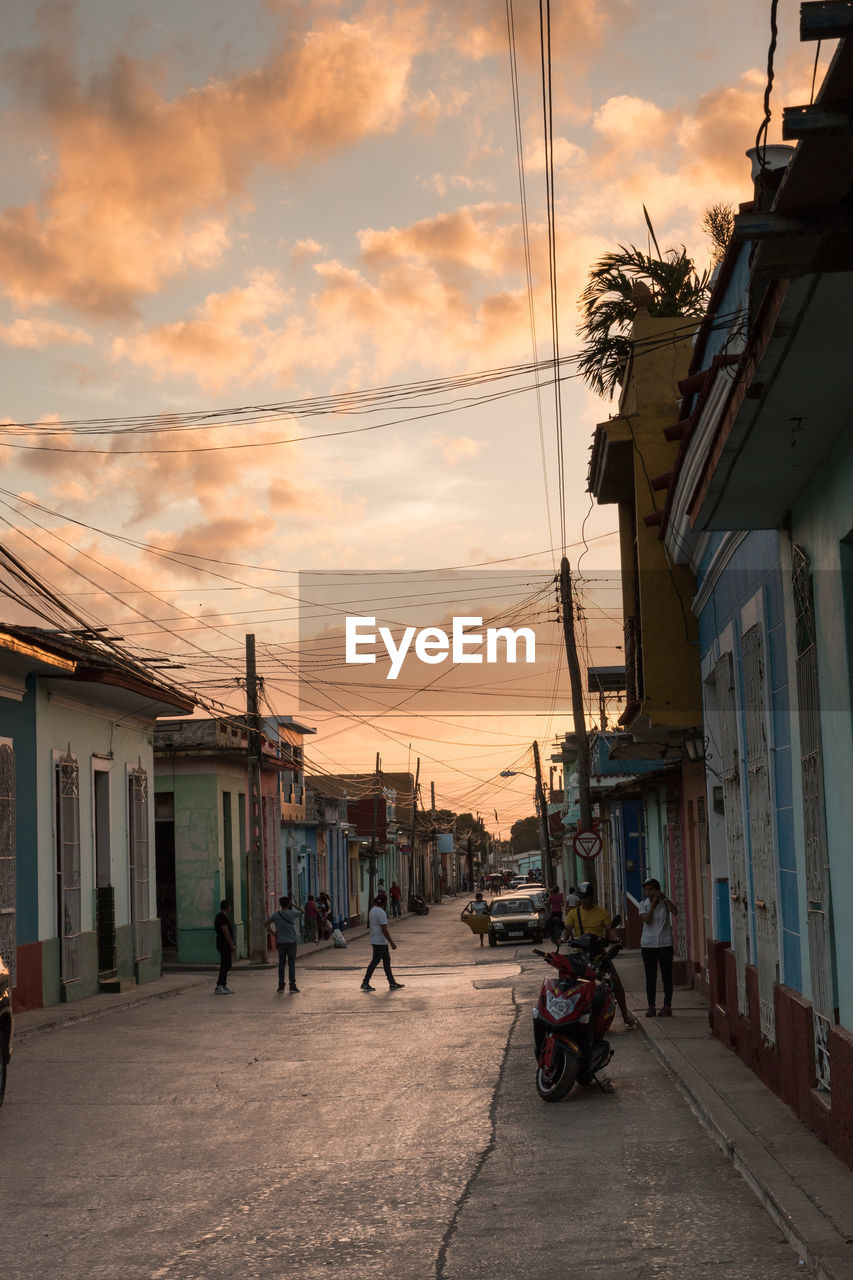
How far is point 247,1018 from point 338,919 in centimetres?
4040

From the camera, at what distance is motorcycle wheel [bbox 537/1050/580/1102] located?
1132 cm

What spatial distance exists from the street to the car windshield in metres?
25.8

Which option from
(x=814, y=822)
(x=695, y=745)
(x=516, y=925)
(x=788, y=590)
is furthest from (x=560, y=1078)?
(x=516, y=925)

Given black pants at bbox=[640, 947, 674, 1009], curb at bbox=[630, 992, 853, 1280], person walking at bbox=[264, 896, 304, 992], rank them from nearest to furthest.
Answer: curb at bbox=[630, 992, 853, 1280], black pants at bbox=[640, 947, 674, 1009], person walking at bbox=[264, 896, 304, 992]

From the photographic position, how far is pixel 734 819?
13453mm

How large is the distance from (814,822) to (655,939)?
8582 millimetres

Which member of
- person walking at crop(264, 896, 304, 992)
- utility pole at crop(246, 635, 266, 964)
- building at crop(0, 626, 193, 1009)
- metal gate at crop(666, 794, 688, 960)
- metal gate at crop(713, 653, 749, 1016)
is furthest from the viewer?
utility pole at crop(246, 635, 266, 964)

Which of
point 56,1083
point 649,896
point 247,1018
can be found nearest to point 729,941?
point 649,896

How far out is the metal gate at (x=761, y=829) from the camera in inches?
438

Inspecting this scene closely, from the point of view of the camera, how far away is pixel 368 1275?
21.2 ft

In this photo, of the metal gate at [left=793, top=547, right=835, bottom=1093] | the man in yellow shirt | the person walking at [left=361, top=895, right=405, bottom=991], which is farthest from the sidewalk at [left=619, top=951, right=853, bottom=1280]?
the person walking at [left=361, top=895, right=405, bottom=991]

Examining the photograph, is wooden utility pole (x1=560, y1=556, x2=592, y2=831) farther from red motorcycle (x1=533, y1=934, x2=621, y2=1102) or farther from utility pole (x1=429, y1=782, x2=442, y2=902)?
utility pole (x1=429, y1=782, x2=442, y2=902)

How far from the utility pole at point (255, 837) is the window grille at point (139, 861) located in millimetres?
5660

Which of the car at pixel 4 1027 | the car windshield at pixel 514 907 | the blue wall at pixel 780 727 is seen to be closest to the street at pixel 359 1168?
the car at pixel 4 1027
